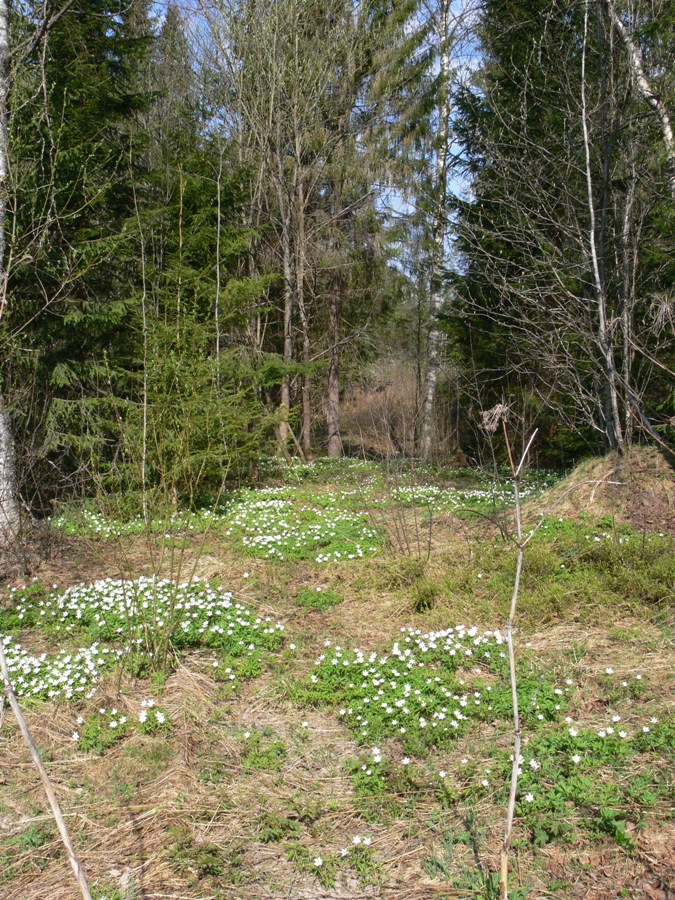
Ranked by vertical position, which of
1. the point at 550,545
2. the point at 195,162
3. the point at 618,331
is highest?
the point at 195,162

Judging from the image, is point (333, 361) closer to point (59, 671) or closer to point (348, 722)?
point (59, 671)

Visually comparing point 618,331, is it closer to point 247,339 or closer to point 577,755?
point 577,755

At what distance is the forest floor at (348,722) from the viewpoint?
2.61m

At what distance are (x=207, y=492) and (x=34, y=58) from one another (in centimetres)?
648

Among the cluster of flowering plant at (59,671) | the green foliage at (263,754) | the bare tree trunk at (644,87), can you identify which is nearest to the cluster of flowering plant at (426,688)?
the green foliage at (263,754)

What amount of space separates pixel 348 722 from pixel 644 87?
290 inches

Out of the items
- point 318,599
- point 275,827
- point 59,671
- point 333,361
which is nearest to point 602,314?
point 318,599

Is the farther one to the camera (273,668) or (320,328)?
(320,328)

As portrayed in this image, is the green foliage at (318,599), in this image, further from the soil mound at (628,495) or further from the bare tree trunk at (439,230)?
the bare tree trunk at (439,230)

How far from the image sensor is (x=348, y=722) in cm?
370

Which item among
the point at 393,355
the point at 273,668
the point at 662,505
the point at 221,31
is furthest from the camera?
the point at 393,355

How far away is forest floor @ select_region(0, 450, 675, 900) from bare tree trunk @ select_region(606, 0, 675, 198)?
165 inches

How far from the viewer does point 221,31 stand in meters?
12.4

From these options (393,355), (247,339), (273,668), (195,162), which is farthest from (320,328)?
(273,668)
